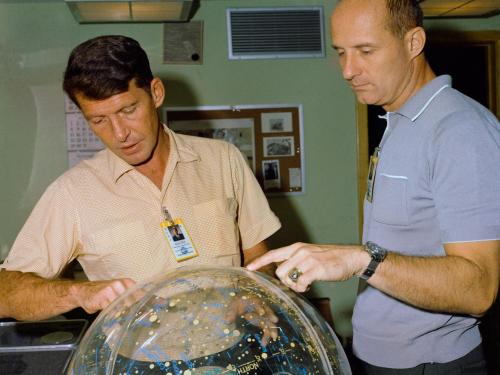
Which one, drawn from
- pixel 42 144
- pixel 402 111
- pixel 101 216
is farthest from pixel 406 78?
pixel 42 144

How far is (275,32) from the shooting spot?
314 cm

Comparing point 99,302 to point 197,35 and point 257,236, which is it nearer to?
point 257,236

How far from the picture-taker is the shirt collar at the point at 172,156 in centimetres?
149

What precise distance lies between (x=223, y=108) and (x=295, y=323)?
2441 millimetres

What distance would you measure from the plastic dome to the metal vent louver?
8.07 feet

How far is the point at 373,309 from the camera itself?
1380 mm

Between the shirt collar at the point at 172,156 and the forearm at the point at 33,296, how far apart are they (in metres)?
0.36

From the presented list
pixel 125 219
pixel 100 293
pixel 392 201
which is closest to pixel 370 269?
pixel 392 201

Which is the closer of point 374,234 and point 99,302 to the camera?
point 99,302

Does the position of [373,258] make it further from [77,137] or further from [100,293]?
[77,137]

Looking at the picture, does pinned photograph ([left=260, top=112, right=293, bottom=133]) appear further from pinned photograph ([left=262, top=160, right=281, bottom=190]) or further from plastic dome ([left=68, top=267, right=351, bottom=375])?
plastic dome ([left=68, top=267, right=351, bottom=375])

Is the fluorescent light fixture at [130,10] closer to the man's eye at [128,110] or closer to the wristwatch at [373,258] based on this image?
the man's eye at [128,110]

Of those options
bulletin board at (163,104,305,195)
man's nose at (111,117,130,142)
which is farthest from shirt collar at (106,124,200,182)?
bulletin board at (163,104,305,195)

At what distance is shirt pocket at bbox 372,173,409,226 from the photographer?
1.22m
